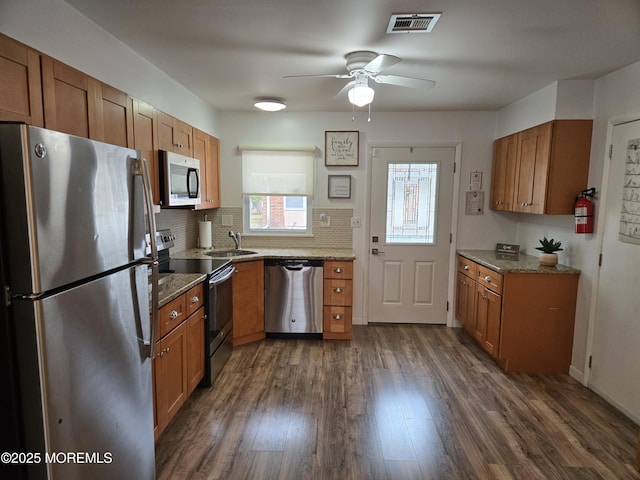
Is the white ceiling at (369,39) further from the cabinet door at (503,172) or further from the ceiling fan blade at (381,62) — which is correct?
the cabinet door at (503,172)

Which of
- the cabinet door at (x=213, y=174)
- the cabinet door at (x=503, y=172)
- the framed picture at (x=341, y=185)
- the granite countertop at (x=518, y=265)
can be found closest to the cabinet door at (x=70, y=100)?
the cabinet door at (x=213, y=174)

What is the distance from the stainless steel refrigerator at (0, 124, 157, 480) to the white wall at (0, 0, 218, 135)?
74 centimetres

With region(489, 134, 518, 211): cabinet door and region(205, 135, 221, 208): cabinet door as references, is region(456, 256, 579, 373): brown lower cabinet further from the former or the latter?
region(205, 135, 221, 208): cabinet door

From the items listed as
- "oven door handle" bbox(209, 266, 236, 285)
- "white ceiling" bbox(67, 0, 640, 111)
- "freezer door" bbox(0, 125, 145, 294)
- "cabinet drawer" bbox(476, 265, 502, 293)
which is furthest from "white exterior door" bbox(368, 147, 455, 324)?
"freezer door" bbox(0, 125, 145, 294)

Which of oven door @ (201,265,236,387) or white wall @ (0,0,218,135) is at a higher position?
white wall @ (0,0,218,135)

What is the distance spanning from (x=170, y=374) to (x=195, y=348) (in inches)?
16.0

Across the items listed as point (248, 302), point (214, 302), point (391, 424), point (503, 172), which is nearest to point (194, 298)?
point (214, 302)

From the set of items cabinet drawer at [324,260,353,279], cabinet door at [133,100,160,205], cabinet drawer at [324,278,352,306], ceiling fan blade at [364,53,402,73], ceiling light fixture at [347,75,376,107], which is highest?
ceiling fan blade at [364,53,402,73]

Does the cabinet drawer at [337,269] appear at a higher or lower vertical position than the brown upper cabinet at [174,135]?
lower

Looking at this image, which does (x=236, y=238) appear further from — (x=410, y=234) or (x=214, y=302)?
(x=410, y=234)

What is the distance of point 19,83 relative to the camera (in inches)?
54.9

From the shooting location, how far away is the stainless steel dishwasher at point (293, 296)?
3645 mm

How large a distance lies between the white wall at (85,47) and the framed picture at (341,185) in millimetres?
1806

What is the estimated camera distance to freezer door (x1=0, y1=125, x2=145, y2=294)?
3.21ft
